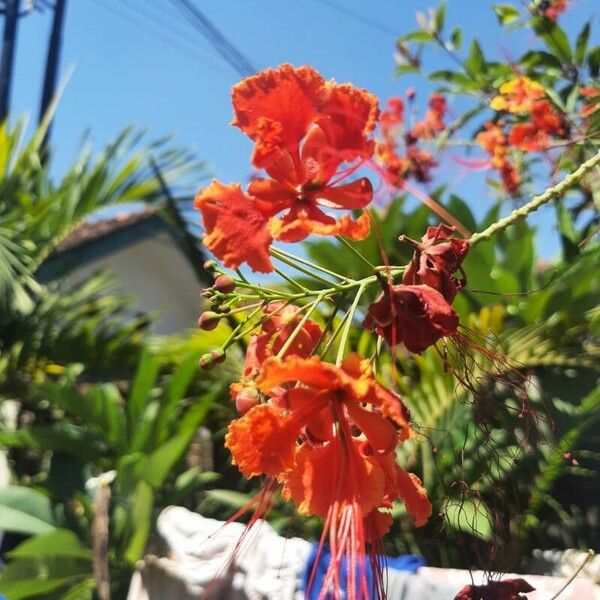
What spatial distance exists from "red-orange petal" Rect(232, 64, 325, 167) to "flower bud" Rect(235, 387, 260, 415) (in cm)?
16

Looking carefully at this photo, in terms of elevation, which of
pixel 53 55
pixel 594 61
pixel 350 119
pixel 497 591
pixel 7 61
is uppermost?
pixel 53 55

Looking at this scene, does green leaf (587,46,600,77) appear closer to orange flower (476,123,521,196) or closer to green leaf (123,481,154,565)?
orange flower (476,123,521,196)

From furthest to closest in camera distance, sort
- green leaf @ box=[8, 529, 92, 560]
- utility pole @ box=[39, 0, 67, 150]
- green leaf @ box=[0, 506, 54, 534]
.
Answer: utility pole @ box=[39, 0, 67, 150] → green leaf @ box=[0, 506, 54, 534] → green leaf @ box=[8, 529, 92, 560]

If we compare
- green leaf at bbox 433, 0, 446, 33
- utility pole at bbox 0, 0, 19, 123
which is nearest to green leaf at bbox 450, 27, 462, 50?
green leaf at bbox 433, 0, 446, 33

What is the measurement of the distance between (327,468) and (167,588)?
1.45 meters

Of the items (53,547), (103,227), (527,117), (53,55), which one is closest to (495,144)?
(527,117)

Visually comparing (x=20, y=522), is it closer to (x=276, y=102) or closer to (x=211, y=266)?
(x=211, y=266)

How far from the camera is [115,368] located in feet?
9.79

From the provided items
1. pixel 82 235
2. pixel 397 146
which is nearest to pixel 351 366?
pixel 397 146

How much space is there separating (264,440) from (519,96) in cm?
145

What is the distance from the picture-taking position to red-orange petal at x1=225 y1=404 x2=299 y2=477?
1.57 feet

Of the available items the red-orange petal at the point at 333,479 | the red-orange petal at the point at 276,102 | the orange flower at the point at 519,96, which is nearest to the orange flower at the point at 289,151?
the red-orange petal at the point at 276,102

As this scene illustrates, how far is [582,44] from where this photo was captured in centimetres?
175

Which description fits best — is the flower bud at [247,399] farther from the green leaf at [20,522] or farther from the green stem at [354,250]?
the green leaf at [20,522]
